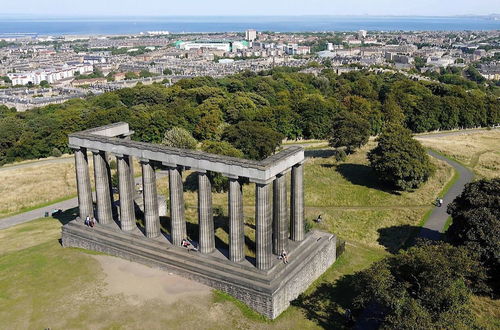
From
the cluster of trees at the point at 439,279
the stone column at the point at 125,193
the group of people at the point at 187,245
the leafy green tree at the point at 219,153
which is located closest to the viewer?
the cluster of trees at the point at 439,279

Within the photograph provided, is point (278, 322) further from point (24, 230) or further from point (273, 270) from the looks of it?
point (24, 230)

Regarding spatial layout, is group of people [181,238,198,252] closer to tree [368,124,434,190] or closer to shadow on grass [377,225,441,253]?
shadow on grass [377,225,441,253]

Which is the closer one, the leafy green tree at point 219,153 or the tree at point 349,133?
the leafy green tree at point 219,153

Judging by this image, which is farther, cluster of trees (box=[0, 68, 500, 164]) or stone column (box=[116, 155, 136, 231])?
cluster of trees (box=[0, 68, 500, 164])

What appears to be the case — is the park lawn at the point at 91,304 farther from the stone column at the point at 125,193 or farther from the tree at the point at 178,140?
the tree at the point at 178,140

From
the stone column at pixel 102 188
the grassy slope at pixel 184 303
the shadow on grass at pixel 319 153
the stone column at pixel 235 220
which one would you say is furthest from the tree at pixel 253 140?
the stone column at pixel 235 220

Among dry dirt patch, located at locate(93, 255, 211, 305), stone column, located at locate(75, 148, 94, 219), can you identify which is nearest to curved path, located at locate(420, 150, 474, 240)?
dry dirt patch, located at locate(93, 255, 211, 305)

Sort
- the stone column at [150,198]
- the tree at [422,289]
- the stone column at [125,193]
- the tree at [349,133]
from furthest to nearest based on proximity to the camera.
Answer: the tree at [349,133]
the stone column at [125,193]
the stone column at [150,198]
the tree at [422,289]
